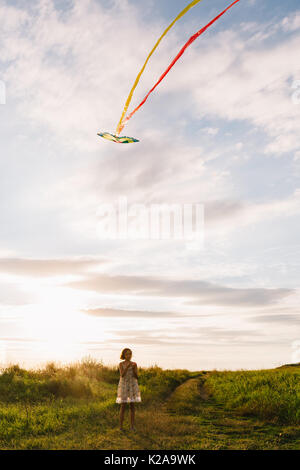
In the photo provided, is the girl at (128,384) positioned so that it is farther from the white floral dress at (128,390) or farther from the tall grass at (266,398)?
the tall grass at (266,398)

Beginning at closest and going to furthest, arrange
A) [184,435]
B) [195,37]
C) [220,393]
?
Result: [195,37]
[184,435]
[220,393]

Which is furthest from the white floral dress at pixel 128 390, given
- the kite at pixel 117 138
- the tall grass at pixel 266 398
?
the kite at pixel 117 138

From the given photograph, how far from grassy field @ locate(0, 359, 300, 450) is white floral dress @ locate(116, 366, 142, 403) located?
3.25ft

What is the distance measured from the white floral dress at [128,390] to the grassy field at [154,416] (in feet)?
3.25

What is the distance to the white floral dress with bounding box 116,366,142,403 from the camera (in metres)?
13.2

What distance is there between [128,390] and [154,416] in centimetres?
321

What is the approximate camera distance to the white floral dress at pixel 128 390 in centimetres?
1323

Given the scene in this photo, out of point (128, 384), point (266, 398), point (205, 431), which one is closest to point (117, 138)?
point (128, 384)

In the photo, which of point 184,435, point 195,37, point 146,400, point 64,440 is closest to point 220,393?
point 146,400

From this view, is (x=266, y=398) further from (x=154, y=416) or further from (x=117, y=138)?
(x=117, y=138)

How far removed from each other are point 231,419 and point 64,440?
22.7 ft
